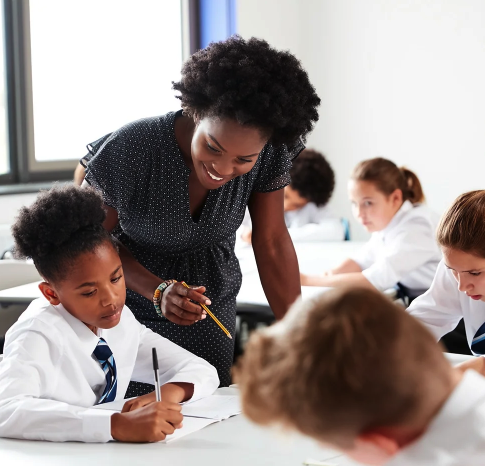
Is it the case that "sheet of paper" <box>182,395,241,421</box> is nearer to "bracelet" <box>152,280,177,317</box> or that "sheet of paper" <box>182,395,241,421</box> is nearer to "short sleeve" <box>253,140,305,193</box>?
"bracelet" <box>152,280,177,317</box>

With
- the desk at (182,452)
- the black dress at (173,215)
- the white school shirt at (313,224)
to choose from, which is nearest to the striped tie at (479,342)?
the black dress at (173,215)

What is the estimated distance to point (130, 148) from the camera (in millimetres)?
Result: 1848

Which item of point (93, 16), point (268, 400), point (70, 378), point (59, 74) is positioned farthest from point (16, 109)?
point (268, 400)

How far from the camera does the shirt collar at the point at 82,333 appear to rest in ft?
5.28

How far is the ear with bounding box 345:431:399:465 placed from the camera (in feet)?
2.35

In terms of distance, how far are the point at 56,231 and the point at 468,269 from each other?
977 millimetres

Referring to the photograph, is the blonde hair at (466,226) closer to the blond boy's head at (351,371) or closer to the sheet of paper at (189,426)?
the sheet of paper at (189,426)

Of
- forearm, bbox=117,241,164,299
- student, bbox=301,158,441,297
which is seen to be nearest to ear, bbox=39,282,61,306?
forearm, bbox=117,241,164,299

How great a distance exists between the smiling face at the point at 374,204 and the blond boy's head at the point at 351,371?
2.77m

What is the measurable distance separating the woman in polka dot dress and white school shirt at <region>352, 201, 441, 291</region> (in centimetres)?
115

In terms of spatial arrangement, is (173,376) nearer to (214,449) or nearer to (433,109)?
(214,449)

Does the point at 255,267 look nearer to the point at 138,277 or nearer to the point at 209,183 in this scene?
the point at 138,277

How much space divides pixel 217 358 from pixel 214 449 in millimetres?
682

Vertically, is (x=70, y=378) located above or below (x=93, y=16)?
below
